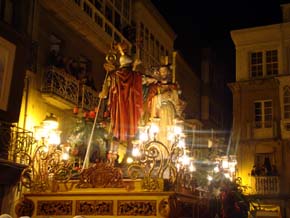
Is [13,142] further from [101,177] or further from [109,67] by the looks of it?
[101,177]

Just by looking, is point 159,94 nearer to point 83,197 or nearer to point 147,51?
point 83,197

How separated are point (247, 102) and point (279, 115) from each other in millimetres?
1998

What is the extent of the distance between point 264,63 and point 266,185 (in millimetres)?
7145

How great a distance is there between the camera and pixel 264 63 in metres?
29.2

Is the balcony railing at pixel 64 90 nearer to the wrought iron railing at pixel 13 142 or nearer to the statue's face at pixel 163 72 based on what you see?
the wrought iron railing at pixel 13 142

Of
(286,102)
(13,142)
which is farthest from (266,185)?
(13,142)

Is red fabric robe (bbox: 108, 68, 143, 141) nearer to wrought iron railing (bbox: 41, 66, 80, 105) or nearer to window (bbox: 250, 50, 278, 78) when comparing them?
wrought iron railing (bbox: 41, 66, 80, 105)

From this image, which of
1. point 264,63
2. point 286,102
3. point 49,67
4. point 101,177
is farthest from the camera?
point 264,63

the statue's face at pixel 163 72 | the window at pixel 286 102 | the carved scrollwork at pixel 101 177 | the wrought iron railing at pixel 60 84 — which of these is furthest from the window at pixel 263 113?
the carved scrollwork at pixel 101 177

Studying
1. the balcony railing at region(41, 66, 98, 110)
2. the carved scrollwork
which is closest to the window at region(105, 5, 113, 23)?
the balcony railing at region(41, 66, 98, 110)

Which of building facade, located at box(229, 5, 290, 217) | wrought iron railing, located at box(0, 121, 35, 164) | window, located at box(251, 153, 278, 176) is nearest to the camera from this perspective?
wrought iron railing, located at box(0, 121, 35, 164)

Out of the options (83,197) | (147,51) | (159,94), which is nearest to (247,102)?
(147,51)

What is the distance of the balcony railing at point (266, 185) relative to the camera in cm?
2614

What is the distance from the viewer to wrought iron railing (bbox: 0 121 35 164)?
44.4ft
